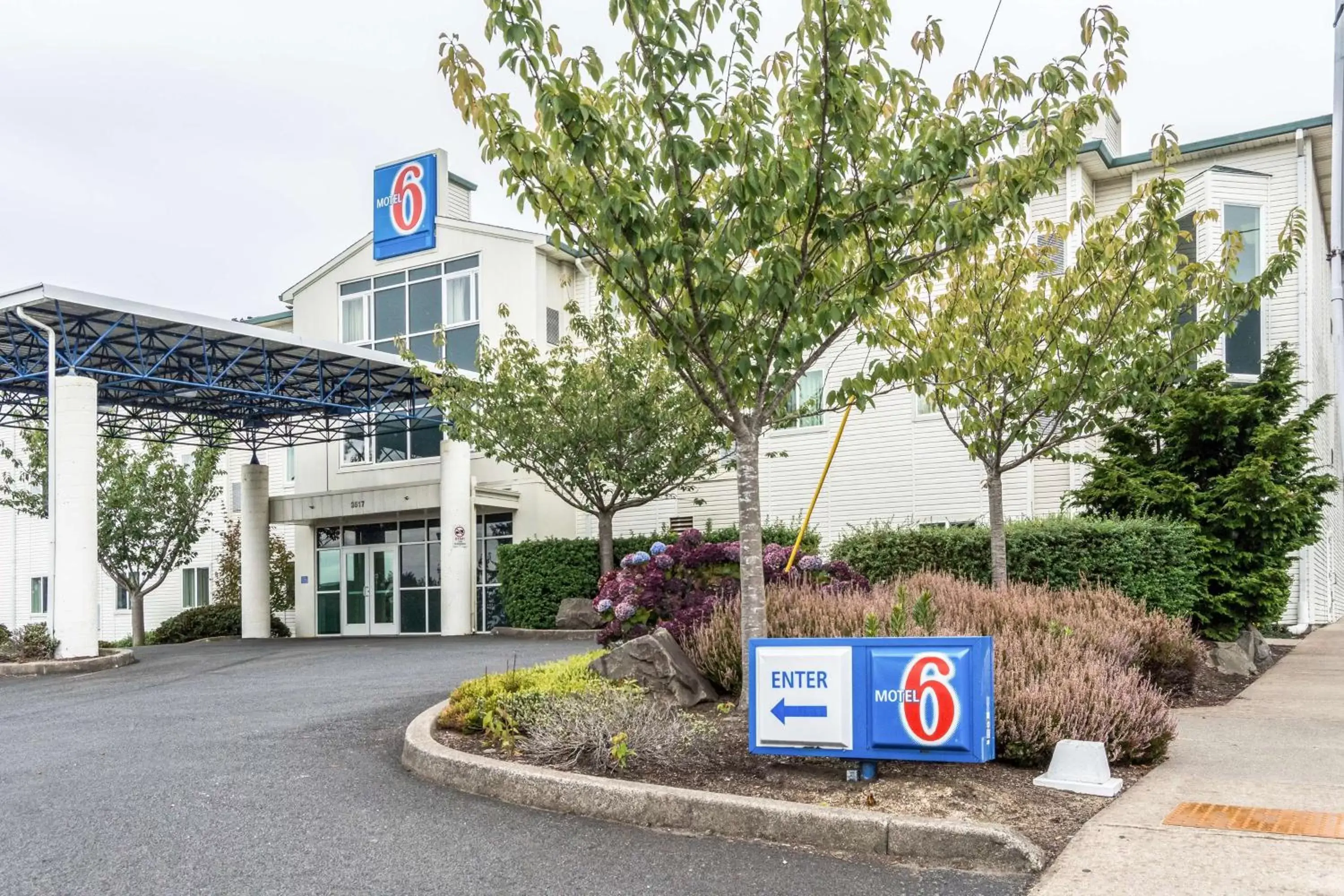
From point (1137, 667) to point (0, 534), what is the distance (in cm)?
3833

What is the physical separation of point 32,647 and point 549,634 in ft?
26.9

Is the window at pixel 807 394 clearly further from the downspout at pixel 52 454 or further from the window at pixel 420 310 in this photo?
the downspout at pixel 52 454

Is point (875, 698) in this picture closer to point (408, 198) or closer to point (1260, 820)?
point (1260, 820)

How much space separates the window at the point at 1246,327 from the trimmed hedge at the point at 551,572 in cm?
791

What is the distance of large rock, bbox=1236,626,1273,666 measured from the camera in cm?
1337

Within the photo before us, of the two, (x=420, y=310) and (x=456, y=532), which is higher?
(x=420, y=310)

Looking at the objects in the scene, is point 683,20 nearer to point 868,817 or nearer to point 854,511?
point 868,817

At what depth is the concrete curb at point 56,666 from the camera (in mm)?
16062

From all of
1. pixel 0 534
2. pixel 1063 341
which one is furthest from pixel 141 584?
pixel 1063 341

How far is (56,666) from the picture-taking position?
53.1 feet

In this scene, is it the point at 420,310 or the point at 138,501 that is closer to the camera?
the point at 420,310

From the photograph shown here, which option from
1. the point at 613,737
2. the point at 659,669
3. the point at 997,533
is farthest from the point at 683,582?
the point at 613,737

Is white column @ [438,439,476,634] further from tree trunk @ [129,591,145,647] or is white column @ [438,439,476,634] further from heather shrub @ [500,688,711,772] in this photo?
heather shrub @ [500,688,711,772]

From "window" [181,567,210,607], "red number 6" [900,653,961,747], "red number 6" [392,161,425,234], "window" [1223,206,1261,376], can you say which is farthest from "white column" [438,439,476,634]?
"red number 6" [900,653,961,747]
